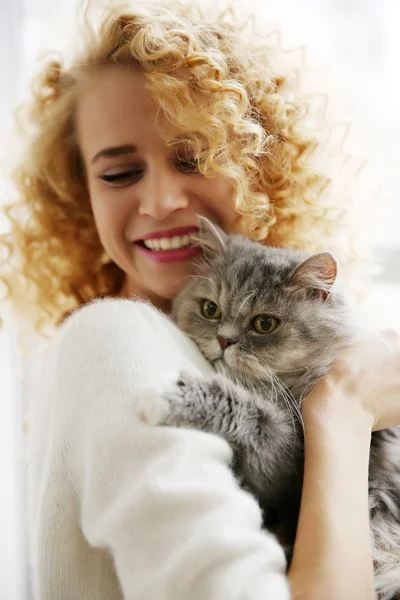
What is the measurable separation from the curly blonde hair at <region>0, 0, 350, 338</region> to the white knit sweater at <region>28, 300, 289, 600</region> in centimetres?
62

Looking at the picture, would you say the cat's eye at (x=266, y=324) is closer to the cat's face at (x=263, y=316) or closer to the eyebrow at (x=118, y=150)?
the cat's face at (x=263, y=316)

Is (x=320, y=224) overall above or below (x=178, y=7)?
below

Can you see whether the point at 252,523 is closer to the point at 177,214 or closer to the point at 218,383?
the point at 218,383

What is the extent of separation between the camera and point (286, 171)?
66.1 inches

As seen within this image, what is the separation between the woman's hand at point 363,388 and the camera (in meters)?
1.20

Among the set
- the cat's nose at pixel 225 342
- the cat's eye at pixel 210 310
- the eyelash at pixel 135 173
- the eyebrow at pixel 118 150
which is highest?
the eyebrow at pixel 118 150

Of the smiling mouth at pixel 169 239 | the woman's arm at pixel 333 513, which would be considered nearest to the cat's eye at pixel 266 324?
the woman's arm at pixel 333 513

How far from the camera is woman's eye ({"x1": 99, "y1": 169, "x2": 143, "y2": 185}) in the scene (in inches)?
58.9

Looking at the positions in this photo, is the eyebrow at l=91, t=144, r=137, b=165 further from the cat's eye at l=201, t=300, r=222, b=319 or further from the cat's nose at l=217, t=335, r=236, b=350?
the cat's nose at l=217, t=335, r=236, b=350

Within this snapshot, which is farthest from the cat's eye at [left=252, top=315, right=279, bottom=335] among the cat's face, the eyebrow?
the eyebrow

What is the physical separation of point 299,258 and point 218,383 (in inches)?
18.9

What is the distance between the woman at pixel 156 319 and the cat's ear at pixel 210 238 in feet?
0.22

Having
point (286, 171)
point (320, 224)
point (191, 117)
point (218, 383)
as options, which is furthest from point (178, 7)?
point (218, 383)

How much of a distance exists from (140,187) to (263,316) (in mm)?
481
